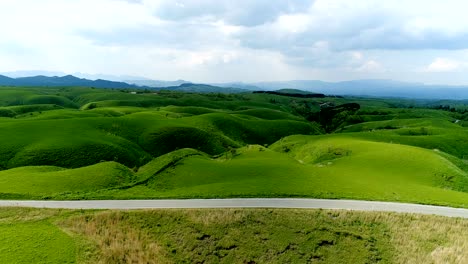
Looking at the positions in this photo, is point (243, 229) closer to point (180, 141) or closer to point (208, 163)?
point (208, 163)

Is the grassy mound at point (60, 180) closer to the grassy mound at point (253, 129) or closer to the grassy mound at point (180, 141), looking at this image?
A: the grassy mound at point (180, 141)

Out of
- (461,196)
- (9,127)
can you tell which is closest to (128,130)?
(9,127)

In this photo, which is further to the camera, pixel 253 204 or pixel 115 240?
pixel 253 204

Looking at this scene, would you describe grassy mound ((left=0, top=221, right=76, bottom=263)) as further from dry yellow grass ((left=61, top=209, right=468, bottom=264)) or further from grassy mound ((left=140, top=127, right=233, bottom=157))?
grassy mound ((left=140, top=127, right=233, bottom=157))

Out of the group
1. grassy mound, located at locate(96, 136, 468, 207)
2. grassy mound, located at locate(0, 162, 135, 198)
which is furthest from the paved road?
grassy mound, located at locate(0, 162, 135, 198)

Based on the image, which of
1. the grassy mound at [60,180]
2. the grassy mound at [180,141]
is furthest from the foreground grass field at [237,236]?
the grassy mound at [180,141]

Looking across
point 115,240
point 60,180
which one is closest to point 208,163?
point 60,180

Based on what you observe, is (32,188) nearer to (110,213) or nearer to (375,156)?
(110,213)
